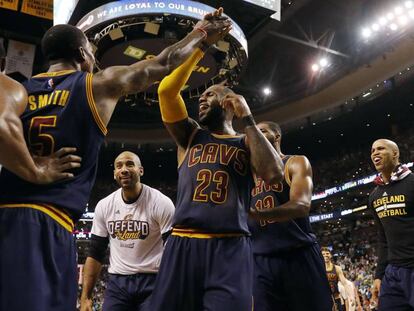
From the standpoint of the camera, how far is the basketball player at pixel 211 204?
8.91ft

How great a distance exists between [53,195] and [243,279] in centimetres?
120

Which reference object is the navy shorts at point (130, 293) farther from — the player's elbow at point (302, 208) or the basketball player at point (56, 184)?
the basketball player at point (56, 184)

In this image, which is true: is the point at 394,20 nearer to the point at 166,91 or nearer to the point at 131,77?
the point at 166,91

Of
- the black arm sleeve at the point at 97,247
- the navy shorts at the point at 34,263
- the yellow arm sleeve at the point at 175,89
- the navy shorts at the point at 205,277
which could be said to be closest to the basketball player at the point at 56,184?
Result: the navy shorts at the point at 34,263

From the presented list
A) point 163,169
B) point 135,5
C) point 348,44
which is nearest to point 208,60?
point 135,5

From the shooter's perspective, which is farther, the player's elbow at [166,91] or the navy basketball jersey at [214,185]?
the player's elbow at [166,91]

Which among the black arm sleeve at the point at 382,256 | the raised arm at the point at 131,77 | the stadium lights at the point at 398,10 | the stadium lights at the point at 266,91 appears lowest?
the black arm sleeve at the point at 382,256

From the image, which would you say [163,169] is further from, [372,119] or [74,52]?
[74,52]

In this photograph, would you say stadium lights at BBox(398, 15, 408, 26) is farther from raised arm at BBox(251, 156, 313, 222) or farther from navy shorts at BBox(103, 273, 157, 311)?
navy shorts at BBox(103, 273, 157, 311)

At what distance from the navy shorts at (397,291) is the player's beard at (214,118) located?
2264 millimetres

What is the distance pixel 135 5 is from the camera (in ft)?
21.3

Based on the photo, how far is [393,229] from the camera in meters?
4.56

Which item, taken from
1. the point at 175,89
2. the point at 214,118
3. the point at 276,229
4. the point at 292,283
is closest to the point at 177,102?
the point at 175,89

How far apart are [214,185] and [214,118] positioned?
1.99 ft
